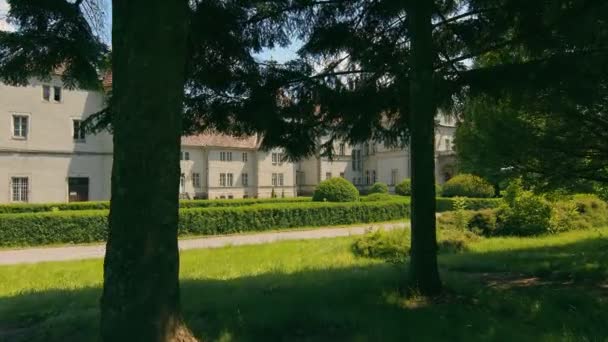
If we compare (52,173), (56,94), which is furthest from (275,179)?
(56,94)

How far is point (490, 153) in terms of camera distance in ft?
22.8

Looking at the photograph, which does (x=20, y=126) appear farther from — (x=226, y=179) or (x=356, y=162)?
(x=356, y=162)

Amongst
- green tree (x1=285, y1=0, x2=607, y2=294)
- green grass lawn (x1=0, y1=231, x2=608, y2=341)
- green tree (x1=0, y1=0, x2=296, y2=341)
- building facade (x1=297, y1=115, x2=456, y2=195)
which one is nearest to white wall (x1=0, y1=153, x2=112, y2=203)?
building facade (x1=297, y1=115, x2=456, y2=195)

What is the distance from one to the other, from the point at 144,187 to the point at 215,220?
18.1 meters

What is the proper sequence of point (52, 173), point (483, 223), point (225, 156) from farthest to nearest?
1. point (225, 156)
2. point (52, 173)
3. point (483, 223)

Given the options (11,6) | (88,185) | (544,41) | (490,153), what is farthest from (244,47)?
(88,185)

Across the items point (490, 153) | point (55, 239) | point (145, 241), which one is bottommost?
point (55, 239)

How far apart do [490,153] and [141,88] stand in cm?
516

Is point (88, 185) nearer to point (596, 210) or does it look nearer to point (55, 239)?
point (55, 239)

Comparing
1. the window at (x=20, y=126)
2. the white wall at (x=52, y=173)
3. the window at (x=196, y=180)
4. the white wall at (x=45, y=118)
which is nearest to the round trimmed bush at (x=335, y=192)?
the white wall at (x=45, y=118)

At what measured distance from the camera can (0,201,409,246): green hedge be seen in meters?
→ 17.7

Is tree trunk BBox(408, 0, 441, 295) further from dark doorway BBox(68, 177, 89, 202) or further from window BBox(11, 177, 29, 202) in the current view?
dark doorway BBox(68, 177, 89, 202)

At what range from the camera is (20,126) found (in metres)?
31.3

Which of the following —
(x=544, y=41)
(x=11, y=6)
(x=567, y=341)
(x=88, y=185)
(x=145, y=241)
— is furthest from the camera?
(x=88, y=185)
